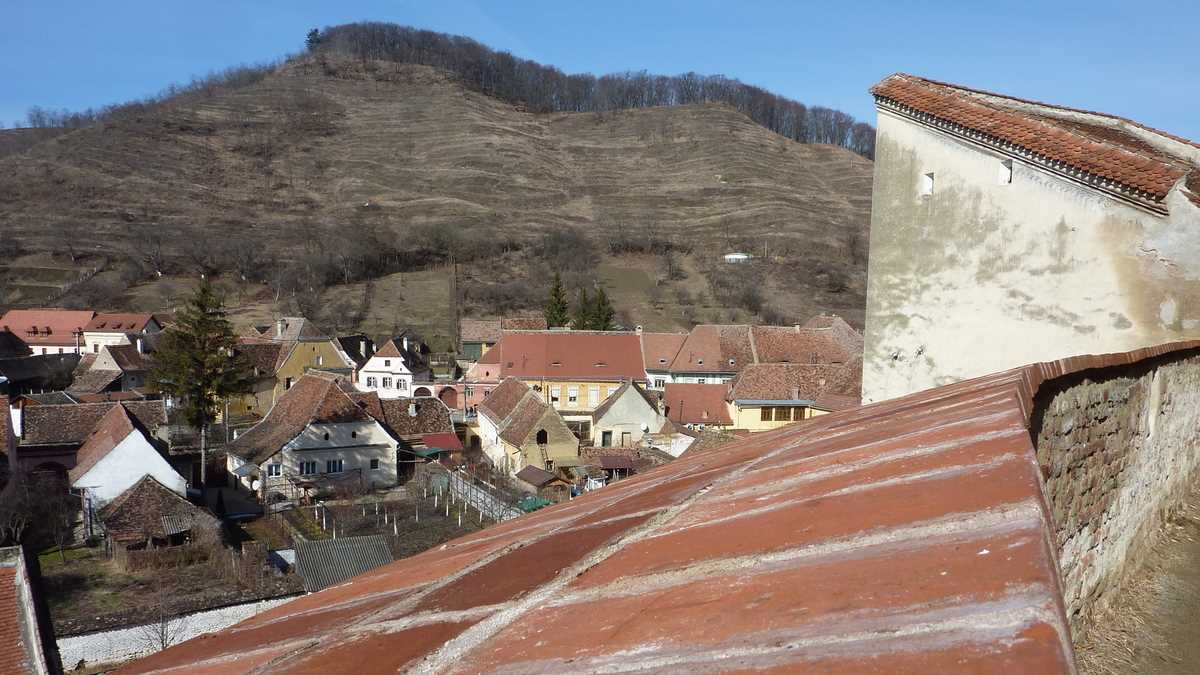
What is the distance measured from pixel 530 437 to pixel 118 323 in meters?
49.0

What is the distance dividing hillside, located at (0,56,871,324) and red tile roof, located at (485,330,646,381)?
30.8 metres

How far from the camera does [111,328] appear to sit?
62.9 meters

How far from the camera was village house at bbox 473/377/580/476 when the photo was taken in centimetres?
3094

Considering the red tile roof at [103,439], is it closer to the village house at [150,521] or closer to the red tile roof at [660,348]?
the village house at [150,521]

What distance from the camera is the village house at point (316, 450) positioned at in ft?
97.9

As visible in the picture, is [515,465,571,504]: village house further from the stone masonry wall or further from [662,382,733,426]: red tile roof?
the stone masonry wall

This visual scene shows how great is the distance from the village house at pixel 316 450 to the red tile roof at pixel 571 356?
11.0 m

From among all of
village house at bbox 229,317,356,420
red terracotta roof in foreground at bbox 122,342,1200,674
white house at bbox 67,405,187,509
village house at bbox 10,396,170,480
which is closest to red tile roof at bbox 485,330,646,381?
village house at bbox 229,317,356,420

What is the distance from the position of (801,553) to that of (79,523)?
29.3 meters

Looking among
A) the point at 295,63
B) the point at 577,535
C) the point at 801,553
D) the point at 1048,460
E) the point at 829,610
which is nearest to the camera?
the point at 829,610

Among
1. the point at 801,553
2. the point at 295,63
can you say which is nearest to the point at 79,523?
the point at 801,553

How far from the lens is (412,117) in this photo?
14275 centimetres

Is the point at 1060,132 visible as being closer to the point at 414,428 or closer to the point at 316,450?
the point at 316,450

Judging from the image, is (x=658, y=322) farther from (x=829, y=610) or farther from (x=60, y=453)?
(x=829, y=610)
